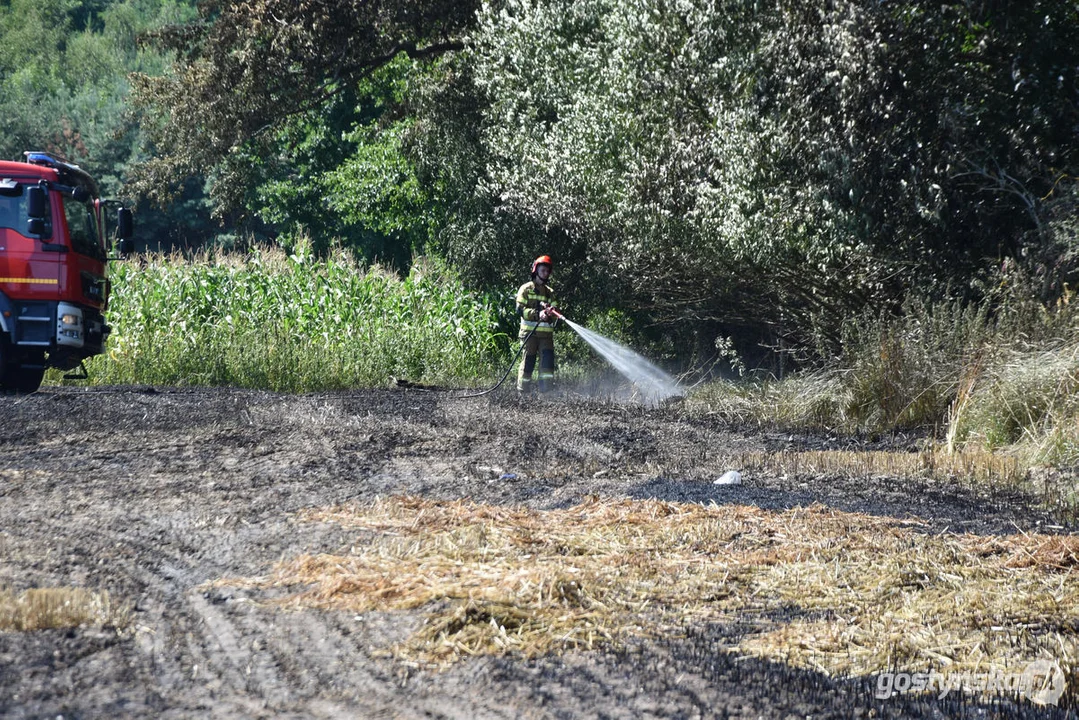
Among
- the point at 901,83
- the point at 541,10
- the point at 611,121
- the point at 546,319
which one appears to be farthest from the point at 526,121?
the point at 901,83

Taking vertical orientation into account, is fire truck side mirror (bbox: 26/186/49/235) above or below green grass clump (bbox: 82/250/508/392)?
above

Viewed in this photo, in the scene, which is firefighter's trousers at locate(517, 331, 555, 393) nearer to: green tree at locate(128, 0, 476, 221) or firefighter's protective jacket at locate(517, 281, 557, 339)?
firefighter's protective jacket at locate(517, 281, 557, 339)

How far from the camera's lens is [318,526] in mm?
5840

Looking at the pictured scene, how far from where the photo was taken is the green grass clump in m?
17.0

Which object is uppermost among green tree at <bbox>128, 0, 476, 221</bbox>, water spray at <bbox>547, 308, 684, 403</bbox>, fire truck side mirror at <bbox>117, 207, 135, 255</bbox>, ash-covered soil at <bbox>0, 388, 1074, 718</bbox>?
green tree at <bbox>128, 0, 476, 221</bbox>

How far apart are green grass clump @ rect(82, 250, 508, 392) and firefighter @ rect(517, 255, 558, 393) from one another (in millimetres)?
3117

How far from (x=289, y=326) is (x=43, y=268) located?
5902 millimetres

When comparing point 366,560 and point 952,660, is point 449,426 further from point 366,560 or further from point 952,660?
point 952,660

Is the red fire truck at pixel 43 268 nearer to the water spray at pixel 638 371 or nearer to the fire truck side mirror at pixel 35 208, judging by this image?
the fire truck side mirror at pixel 35 208

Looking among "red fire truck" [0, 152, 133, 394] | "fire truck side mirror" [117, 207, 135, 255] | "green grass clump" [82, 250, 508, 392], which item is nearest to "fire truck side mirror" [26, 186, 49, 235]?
"red fire truck" [0, 152, 133, 394]

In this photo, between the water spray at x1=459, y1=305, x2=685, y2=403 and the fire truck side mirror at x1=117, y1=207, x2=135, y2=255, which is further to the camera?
the water spray at x1=459, y1=305, x2=685, y2=403

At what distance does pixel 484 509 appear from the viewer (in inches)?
243

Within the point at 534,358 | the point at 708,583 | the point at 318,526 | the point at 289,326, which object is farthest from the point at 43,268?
the point at 708,583

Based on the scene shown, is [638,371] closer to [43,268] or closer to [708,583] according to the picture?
[43,268]
